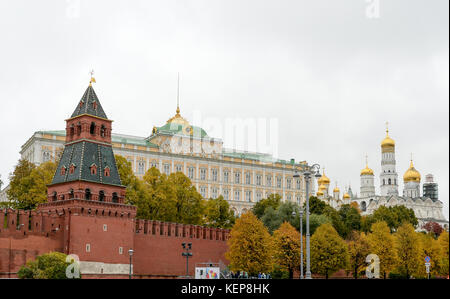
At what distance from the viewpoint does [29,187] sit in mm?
78188

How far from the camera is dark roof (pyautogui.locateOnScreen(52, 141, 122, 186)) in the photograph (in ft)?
213

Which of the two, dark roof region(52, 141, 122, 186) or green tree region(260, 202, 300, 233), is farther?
green tree region(260, 202, 300, 233)

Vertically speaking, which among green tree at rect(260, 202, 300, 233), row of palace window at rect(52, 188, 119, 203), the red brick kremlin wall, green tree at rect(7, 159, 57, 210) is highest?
green tree at rect(7, 159, 57, 210)

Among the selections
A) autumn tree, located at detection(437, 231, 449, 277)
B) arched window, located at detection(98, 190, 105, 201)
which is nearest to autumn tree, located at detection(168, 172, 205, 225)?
arched window, located at detection(98, 190, 105, 201)

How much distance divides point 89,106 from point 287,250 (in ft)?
93.7

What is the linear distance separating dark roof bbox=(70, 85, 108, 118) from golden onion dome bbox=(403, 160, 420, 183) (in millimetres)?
145364

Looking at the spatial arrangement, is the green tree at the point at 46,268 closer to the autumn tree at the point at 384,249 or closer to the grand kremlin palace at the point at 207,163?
the autumn tree at the point at 384,249

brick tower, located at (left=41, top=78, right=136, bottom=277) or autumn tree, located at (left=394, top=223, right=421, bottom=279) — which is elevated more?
brick tower, located at (left=41, top=78, right=136, bottom=277)

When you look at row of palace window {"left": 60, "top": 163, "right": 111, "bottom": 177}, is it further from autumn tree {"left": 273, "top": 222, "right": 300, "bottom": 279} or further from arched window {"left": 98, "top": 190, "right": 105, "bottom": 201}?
autumn tree {"left": 273, "top": 222, "right": 300, "bottom": 279}
